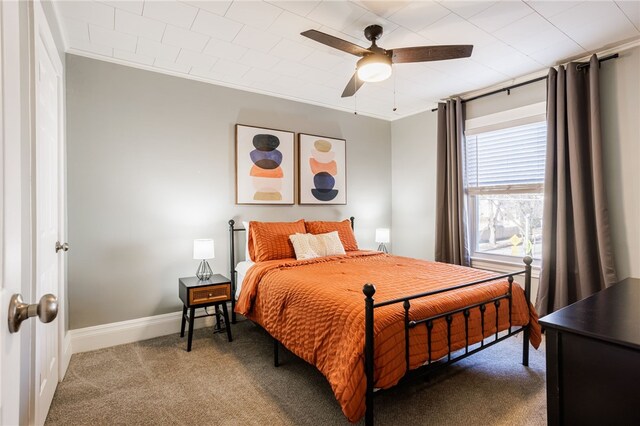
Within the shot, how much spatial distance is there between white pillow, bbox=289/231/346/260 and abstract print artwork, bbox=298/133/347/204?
2.39 feet

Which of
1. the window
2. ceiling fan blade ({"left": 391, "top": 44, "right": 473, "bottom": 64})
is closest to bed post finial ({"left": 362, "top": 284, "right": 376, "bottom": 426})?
ceiling fan blade ({"left": 391, "top": 44, "right": 473, "bottom": 64})

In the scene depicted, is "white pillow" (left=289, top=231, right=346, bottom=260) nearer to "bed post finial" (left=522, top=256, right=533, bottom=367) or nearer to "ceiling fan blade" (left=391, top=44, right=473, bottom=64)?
"bed post finial" (left=522, top=256, right=533, bottom=367)

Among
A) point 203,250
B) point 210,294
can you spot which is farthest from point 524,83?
point 210,294

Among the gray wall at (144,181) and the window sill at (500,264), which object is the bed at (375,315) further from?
the window sill at (500,264)

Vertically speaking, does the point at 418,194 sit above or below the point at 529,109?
below

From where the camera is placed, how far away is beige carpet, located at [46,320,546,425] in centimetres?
195

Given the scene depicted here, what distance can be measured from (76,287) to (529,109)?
4.75m

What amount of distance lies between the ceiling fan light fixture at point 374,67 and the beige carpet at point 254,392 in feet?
7.42

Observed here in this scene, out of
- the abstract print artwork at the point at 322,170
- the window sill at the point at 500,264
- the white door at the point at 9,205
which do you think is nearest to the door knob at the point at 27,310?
the white door at the point at 9,205

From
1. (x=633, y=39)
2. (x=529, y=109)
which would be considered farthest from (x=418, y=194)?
(x=633, y=39)

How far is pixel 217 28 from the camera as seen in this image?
253 cm

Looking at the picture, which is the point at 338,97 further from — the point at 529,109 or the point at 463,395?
the point at 463,395

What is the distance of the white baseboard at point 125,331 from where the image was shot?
2846 mm

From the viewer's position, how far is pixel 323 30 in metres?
2.57
